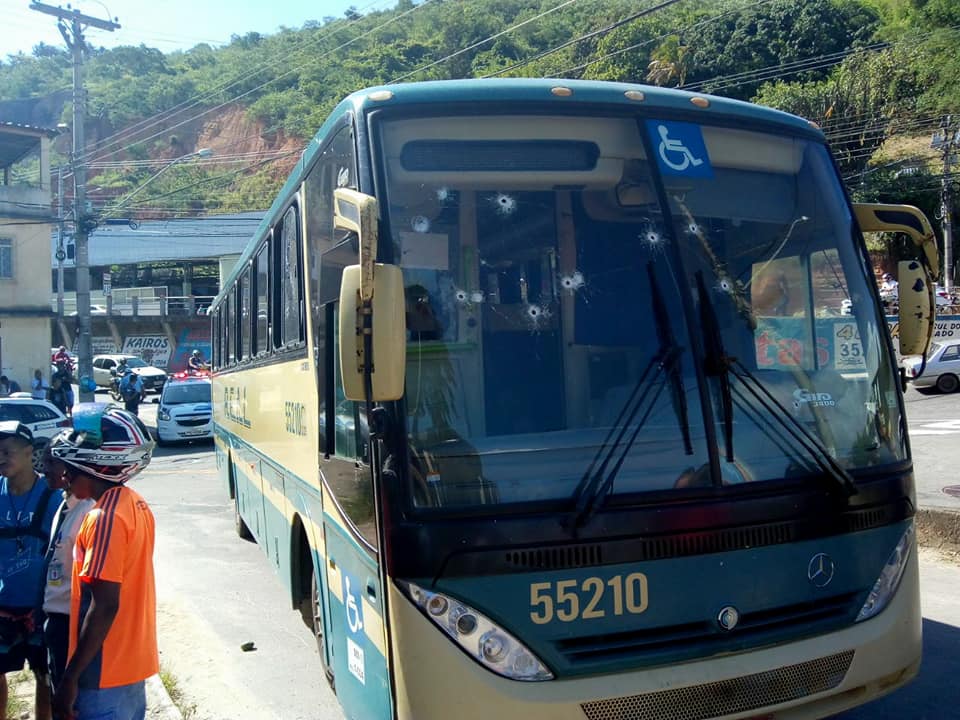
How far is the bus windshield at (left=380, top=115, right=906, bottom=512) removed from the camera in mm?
3375

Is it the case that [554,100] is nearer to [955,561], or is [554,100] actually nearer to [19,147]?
[955,561]

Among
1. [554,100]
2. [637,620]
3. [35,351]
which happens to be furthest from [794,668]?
[35,351]

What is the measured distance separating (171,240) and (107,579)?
2382 inches

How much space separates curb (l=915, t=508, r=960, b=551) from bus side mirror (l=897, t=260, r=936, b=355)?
424 centimetres

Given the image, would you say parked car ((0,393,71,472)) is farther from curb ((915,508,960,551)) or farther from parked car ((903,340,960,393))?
parked car ((903,340,960,393))

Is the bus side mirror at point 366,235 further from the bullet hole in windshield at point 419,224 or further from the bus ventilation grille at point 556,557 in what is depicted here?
the bus ventilation grille at point 556,557

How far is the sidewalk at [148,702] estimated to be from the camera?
500 centimetres

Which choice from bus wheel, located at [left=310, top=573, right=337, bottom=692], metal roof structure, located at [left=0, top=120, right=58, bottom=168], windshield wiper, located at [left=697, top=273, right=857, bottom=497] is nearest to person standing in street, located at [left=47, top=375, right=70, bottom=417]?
metal roof structure, located at [left=0, top=120, right=58, bottom=168]

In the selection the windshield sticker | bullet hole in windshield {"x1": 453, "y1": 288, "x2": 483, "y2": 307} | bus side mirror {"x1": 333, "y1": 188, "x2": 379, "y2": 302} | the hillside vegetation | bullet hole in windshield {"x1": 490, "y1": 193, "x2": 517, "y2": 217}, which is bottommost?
the windshield sticker

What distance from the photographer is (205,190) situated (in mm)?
86688

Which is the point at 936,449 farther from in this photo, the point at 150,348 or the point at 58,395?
the point at 150,348

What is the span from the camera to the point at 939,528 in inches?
312

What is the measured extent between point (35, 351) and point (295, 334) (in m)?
30.6

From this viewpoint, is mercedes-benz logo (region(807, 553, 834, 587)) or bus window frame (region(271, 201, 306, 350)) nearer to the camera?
mercedes-benz logo (region(807, 553, 834, 587))
